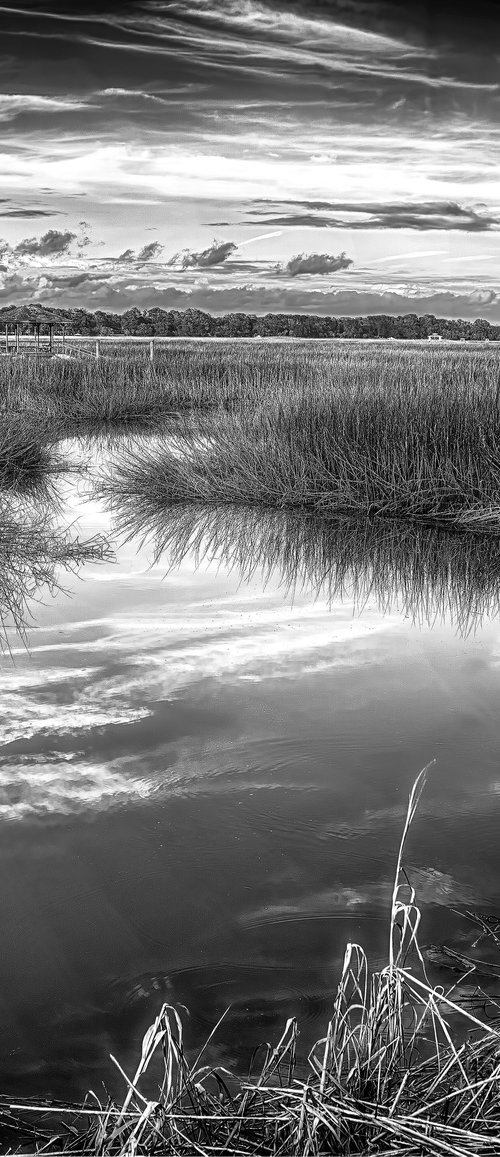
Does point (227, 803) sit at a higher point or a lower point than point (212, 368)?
lower

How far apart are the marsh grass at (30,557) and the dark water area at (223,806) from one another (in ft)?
0.66

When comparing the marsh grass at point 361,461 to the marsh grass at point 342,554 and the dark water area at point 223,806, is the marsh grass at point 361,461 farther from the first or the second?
the dark water area at point 223,806

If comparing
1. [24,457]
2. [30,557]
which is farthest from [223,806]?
[24,457]

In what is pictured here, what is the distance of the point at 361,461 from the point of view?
11.2 metres

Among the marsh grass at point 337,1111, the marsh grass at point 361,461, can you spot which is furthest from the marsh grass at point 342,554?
the marsh grass at point 337,1111

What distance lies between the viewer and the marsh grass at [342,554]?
7695 millimetres

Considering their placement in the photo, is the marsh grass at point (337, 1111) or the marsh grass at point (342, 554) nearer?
the marsh grass at point (337, 1111)

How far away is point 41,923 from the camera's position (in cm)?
322

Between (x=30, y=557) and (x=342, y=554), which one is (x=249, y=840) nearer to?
(x=30, y=557)

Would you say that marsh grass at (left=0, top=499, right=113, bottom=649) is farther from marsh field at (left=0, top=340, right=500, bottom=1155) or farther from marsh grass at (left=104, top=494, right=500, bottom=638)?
marsh grass at (left=104, top=494, right=500, bottom=638)

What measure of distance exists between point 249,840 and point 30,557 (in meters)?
5.52

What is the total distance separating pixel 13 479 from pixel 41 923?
10.3 metres

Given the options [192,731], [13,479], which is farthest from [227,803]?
[13,479]

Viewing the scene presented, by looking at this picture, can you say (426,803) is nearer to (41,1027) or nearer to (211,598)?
(41,1027)
